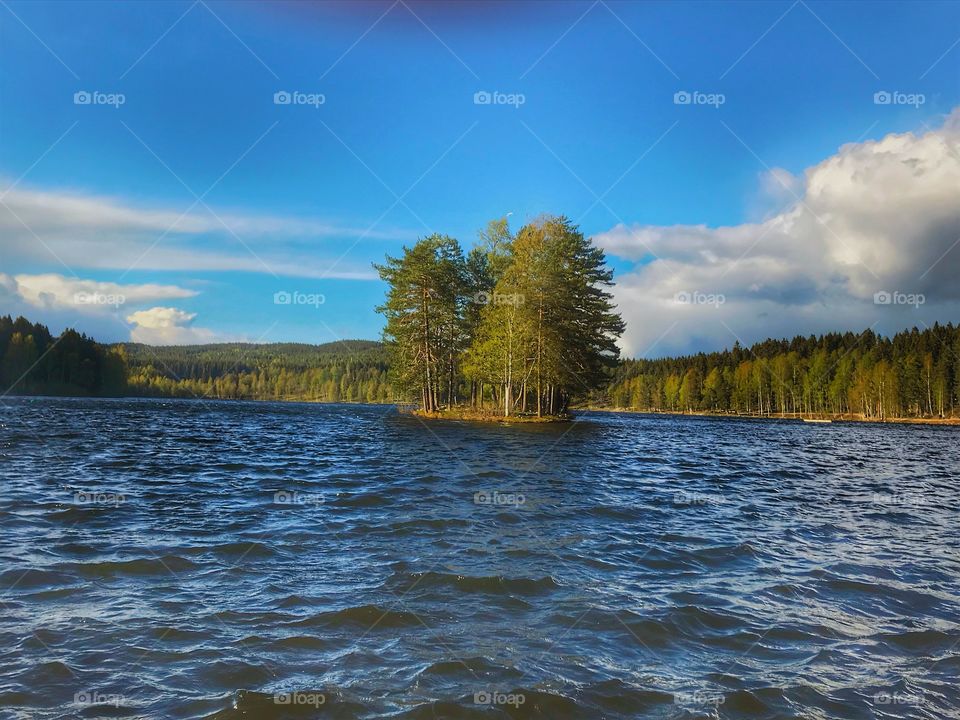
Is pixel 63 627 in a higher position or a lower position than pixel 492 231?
lower

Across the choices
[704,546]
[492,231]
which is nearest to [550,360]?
[492,231]

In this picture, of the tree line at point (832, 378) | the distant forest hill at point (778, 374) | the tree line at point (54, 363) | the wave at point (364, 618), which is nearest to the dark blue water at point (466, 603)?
the wave at point (364, 618)

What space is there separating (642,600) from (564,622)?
5.20 feet

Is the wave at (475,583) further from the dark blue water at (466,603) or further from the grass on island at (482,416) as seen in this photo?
the grass on island at (482,416)

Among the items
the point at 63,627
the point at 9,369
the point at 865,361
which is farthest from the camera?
the point at 9,369

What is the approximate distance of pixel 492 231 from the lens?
70812 millimetres

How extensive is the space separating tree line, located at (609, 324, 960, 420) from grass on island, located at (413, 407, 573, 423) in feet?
284

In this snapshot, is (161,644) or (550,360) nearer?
(161,644)

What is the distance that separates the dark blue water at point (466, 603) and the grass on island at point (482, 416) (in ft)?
147

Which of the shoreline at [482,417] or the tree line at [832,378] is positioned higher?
the tree line at [832,378]

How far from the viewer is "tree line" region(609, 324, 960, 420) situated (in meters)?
128

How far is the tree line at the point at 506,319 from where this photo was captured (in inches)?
2345

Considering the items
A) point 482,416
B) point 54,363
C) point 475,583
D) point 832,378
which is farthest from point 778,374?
point 54,363

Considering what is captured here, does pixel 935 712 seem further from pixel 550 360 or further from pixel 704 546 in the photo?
pixel 550 360
